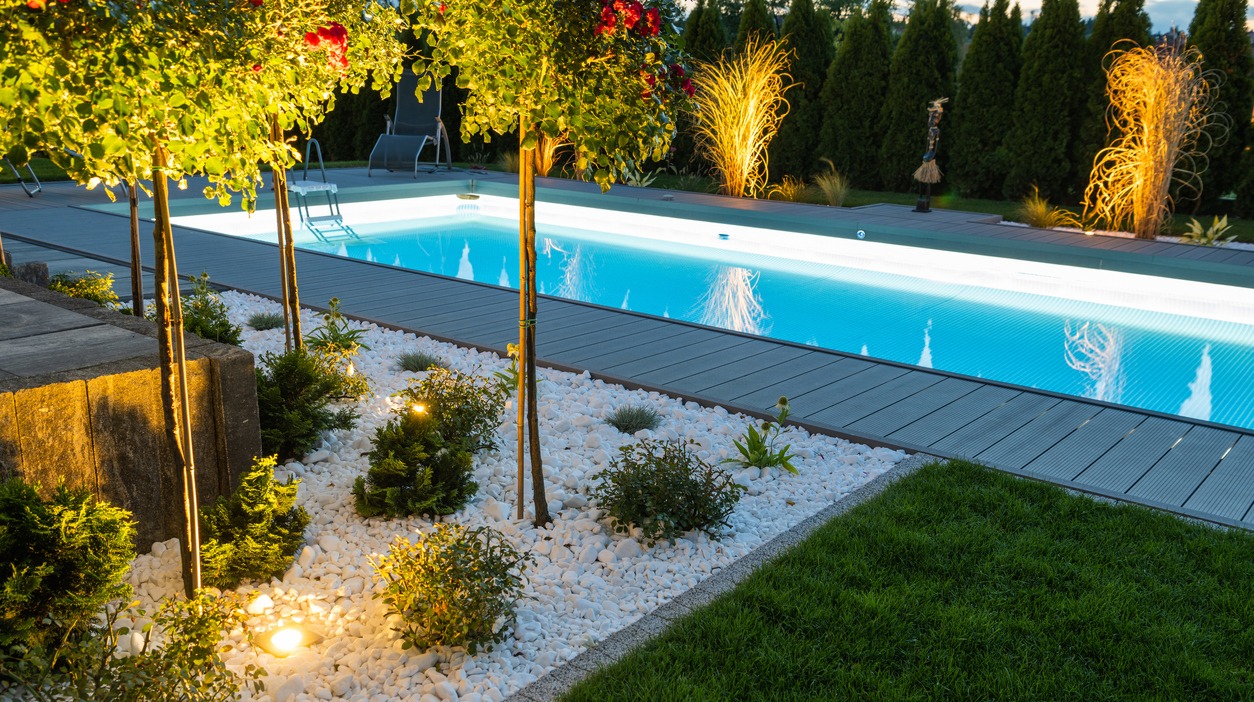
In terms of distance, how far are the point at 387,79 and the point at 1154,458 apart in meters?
3.26

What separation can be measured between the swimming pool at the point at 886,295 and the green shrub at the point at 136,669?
4699 mm

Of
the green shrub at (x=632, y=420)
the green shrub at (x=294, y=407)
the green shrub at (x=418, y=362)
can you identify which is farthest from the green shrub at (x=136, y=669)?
the green shrub at (x=418, y=362)

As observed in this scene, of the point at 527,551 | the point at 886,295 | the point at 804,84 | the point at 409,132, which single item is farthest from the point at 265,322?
the point at 804,84

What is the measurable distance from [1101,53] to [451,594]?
10717 millimetres

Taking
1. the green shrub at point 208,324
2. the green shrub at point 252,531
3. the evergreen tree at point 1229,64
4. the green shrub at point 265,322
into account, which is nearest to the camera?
the green shrub at point 252,531

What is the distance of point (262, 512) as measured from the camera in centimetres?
268

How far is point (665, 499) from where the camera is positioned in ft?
9.80

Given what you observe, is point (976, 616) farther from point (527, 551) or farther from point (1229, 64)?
point (1229, 64)

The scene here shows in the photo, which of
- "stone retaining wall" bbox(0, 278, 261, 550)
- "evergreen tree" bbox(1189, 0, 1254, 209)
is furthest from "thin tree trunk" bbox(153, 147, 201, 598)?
"evergreen tree" bbox(1189, 0, 1254, 209)

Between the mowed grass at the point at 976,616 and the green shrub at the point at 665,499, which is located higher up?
the green shrub at the point at 665,499

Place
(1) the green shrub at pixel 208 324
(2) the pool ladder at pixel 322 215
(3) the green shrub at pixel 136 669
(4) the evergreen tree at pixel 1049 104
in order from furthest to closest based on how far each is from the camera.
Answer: (4) the evergreen tree at pixel 1049 104 → (2) the pool ladder at pixel 322 215 → (1) the green shrub at pixel 208 324 → (3) the green shrub at pixel 136 669

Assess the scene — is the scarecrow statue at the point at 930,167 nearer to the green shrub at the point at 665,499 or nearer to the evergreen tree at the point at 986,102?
the evergreen tree at the point at 986,102

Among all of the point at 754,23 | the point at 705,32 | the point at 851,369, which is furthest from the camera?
the point at 705,32

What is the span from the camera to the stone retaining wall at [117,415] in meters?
2.48
